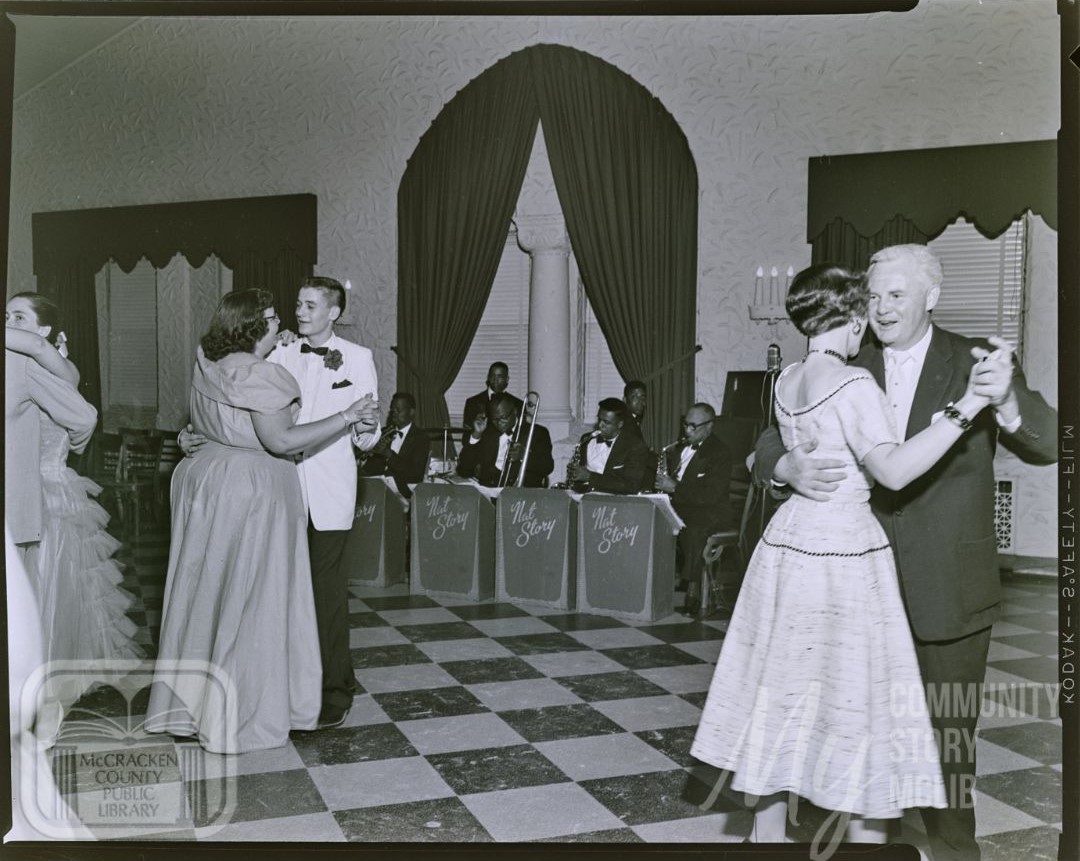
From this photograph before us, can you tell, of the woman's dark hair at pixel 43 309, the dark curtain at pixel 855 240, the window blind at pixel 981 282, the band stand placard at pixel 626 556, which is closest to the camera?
the woman's dark hair at pixel 43 309

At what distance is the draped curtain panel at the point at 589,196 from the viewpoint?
25.9ft

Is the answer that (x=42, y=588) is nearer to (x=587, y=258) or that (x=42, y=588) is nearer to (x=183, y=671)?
(x=183, y=671)

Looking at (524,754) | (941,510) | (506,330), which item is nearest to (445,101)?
(506,330)

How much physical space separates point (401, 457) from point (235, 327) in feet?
11.6

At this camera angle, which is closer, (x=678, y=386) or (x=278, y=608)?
(x=278, y=608)

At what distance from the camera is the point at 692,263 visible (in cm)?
795

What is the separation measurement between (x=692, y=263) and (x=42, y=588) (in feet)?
18.5

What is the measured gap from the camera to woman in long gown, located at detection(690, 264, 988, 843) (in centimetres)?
238

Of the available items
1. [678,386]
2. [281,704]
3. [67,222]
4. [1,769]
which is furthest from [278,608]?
[67,222]

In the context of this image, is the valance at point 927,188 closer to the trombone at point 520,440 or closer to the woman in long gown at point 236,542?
the trombone at point 520,440

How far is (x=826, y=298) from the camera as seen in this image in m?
2.45

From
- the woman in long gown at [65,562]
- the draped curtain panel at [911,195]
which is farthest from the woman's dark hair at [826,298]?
the draped curtain panel at [911,195]

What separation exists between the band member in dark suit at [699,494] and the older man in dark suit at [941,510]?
3.11 meters

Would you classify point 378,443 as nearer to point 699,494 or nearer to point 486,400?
point 486,400
